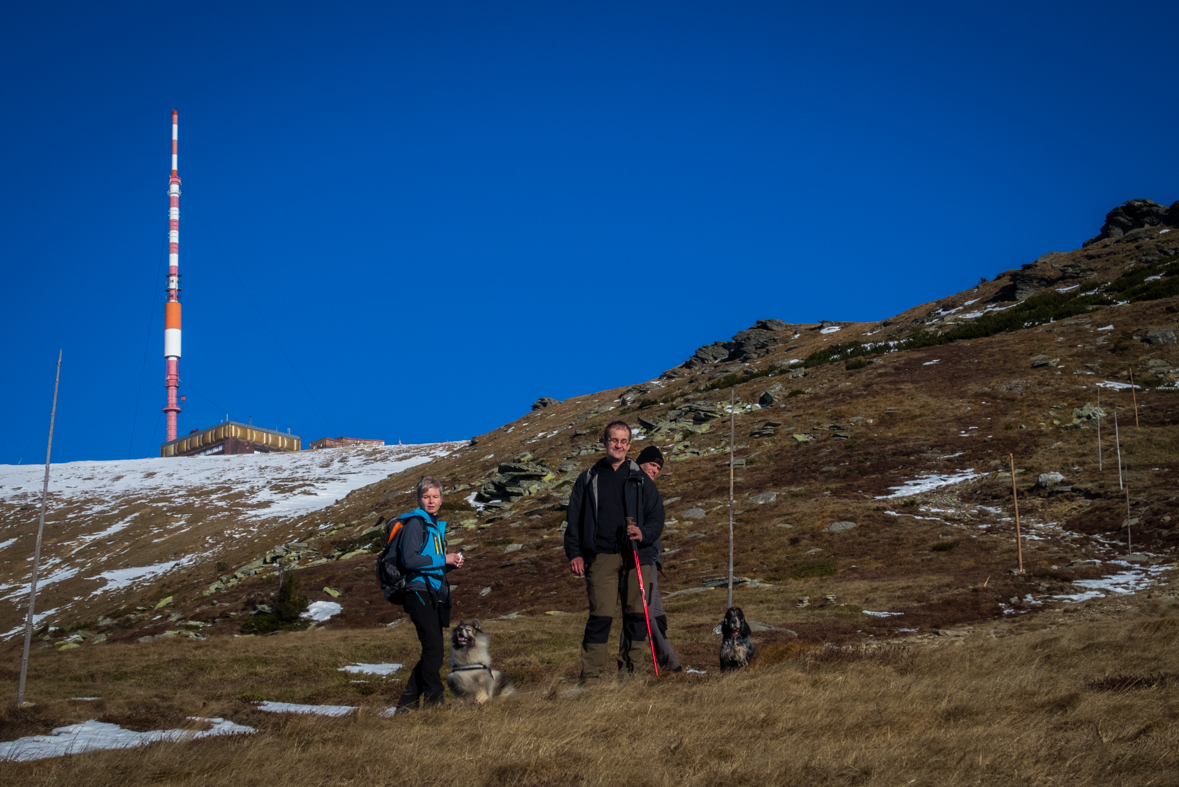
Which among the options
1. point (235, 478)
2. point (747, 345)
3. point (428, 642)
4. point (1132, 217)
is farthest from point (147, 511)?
point (1132, 217)

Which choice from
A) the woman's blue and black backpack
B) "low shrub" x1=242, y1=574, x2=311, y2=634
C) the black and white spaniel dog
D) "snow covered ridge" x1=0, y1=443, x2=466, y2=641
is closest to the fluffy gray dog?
the woman's blue and black backpack

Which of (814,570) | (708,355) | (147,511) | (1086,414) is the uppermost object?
(708,355)

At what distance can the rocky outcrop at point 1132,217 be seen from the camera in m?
65.0

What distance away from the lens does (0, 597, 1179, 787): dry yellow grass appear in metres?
3.85

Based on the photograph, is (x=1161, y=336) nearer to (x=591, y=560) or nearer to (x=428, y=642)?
(x=591, y=560)

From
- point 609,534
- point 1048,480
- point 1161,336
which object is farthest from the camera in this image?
point 1161,336

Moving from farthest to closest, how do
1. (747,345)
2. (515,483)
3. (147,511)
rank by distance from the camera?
(747,345)
(147,511)
(515,483)

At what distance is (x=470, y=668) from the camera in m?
6.81

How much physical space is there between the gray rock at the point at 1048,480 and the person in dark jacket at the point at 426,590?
2243 centimetres

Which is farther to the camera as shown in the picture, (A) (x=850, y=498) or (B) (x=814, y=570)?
(A) (x=850, y=498)

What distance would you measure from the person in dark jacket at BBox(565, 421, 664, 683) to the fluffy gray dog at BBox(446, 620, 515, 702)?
0.85m

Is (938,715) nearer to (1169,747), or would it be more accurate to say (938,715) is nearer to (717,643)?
(1169,747)

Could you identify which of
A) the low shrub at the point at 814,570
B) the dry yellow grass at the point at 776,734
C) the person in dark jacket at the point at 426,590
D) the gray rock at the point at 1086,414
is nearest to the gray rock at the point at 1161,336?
the gray rock at the point at 1086,414

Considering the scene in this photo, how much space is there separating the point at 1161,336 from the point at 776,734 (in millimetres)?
39853
